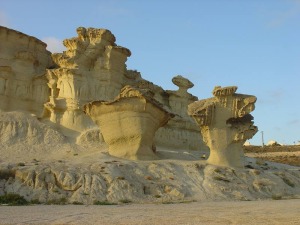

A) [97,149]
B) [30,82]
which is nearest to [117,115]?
[97,149]

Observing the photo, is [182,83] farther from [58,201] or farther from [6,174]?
[58,201]

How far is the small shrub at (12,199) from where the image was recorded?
1502 centimetres

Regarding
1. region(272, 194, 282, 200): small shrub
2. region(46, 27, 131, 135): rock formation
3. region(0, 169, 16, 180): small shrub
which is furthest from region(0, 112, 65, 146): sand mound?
region(272, 194, 282, 200): small shrub

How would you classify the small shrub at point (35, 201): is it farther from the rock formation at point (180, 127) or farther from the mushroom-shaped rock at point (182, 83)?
the mushroom-shaped rock at point (182, 83)

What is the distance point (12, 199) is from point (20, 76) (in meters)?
Answer: 19.4

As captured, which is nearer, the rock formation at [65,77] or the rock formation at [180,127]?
the rock formation at [65,77]

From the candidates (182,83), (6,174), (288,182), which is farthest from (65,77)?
(288,182)

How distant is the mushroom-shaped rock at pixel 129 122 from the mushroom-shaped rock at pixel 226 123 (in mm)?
2950

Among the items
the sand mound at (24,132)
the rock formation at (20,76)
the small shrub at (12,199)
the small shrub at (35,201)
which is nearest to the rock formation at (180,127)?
the sand mound at (24,132)

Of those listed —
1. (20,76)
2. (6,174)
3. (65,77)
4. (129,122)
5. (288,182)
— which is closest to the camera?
(6,174)

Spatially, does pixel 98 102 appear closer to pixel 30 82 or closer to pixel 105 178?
pixel 105 178

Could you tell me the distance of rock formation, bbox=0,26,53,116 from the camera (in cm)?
3216

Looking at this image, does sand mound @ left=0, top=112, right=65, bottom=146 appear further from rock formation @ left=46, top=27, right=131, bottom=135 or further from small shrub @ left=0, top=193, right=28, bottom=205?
small shrub @ left=0, top=193, right=28, bottom=205

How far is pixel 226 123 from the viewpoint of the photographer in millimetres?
22375
